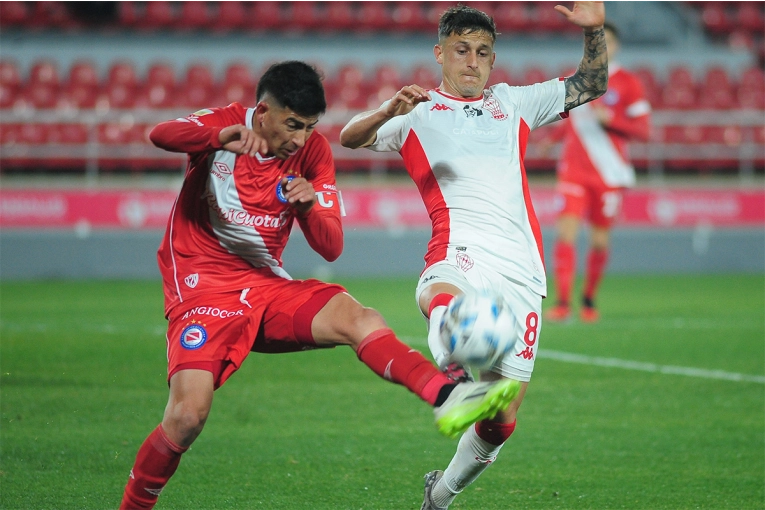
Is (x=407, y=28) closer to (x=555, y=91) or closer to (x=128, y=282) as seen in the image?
(x=128, y=282)

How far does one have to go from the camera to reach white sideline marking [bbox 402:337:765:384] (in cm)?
729

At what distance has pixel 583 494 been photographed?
14.7ft

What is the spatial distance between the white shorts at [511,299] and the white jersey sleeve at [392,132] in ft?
1.91

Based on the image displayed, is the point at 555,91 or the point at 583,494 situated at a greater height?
the point at 555,91

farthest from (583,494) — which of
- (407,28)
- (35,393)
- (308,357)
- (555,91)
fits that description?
(407,28)

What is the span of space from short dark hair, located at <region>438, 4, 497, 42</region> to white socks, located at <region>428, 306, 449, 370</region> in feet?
4.10

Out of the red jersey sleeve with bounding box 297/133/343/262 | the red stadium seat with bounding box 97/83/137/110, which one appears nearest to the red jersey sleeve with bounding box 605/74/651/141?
the red jersey sleeve with bounding box 297/133/343/262

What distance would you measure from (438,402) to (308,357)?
5.06 metres

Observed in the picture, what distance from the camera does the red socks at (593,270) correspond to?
397 inches

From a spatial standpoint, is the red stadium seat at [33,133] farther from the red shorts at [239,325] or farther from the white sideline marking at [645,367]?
the red shorts at [239,325]

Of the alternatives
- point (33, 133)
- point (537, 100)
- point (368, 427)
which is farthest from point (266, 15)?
point (537, 100)

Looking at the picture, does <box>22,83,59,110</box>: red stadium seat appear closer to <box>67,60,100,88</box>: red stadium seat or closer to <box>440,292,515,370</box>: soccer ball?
<box>67,60,100,88</box>: red stadium seat

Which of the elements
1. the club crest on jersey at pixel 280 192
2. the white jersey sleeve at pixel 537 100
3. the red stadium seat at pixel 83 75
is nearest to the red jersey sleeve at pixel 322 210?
the club crest on jersey at pixel 280 192

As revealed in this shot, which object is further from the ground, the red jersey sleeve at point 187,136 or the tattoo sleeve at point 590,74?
the tattoo sleeve at point 590,74
